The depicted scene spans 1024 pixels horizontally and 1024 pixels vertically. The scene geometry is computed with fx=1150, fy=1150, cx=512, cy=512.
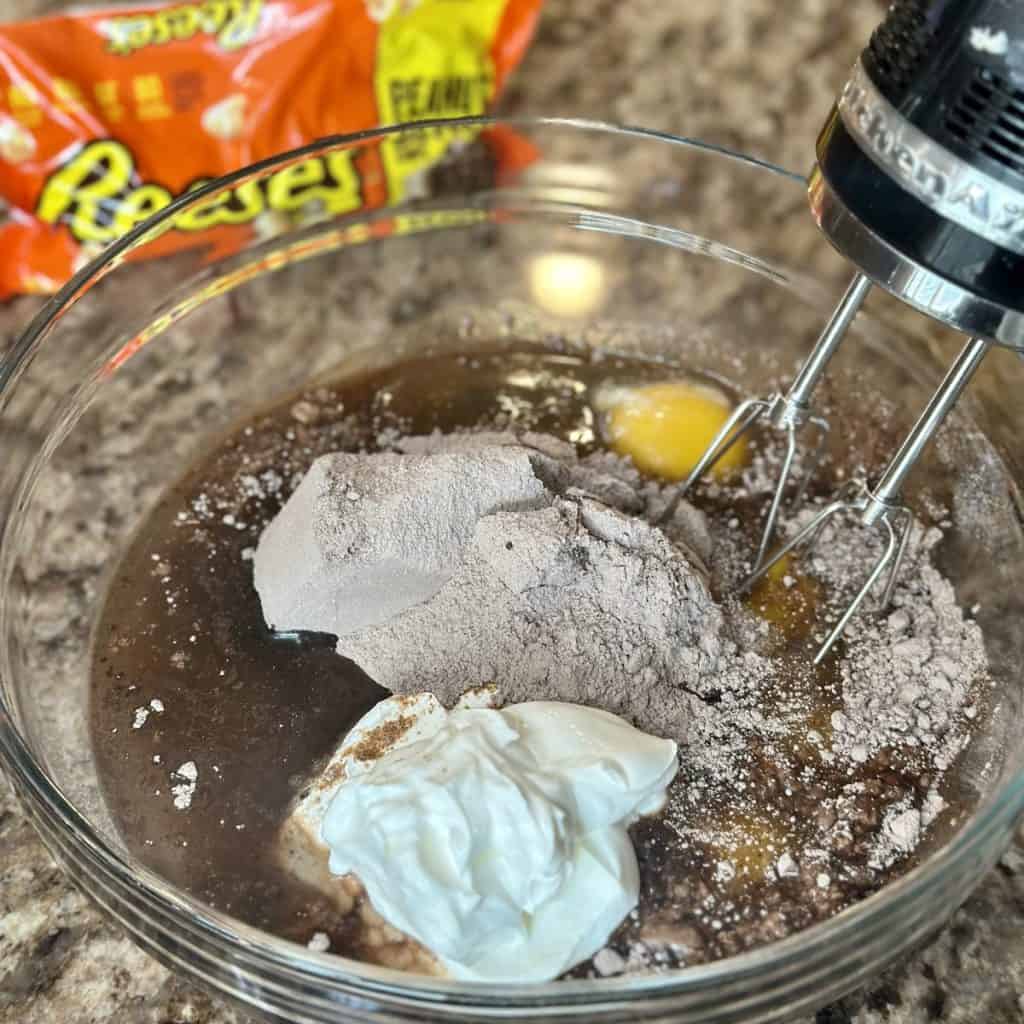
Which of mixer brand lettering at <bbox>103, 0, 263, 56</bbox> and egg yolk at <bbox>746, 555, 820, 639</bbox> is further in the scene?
mixer brand lettering at <bbox>103, 0, 263, 56</bbox>

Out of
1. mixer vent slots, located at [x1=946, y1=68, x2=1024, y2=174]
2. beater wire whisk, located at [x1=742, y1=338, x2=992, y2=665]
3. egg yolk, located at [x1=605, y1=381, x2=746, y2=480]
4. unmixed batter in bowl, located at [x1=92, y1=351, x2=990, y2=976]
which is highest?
mixer vent slots, located at [x1=946, y1=68, x2=1024, y2=174]

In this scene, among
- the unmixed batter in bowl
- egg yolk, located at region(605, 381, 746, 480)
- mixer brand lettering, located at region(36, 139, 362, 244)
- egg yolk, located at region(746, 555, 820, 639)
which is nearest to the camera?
the unmixed batter in bowl

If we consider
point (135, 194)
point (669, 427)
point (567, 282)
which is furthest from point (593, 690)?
point (135, 194)

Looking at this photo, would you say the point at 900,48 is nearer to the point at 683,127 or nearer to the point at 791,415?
the point at 791,415

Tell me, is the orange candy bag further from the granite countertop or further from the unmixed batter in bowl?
the unmixed batter in bowl

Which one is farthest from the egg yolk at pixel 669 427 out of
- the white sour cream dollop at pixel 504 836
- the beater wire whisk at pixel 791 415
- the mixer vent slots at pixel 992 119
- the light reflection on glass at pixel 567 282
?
the mixer vent slots at pixel 992 119

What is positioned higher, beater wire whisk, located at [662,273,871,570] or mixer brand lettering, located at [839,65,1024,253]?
mixer brand lettering, located at [839,65,1024,253]

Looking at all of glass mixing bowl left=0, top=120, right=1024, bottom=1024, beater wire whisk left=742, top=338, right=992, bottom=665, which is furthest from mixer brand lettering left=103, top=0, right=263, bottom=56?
beater wire whisk left=742, top=338, right=992, bottom=665
